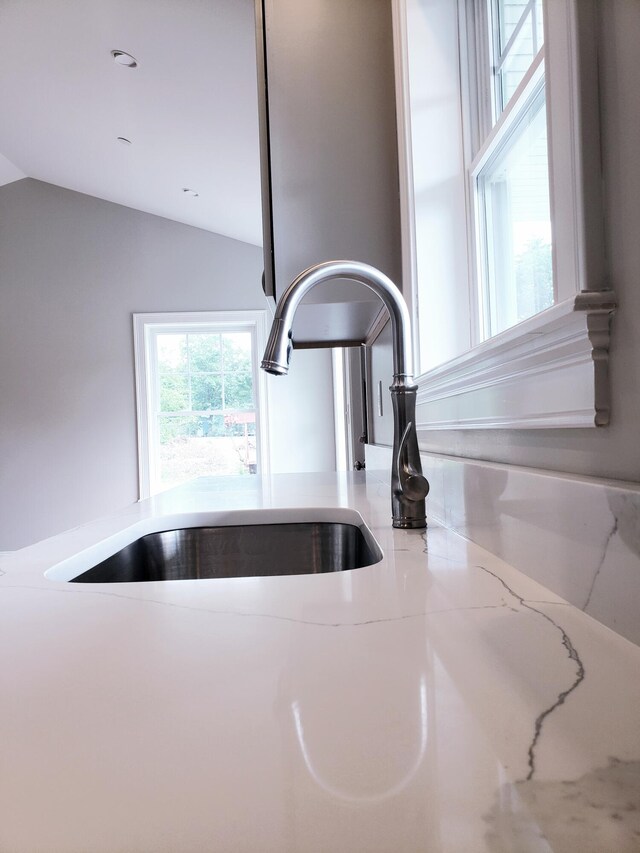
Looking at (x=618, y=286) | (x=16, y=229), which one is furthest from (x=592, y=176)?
(x=16, y=229)

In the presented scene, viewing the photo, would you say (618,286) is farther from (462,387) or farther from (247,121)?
(247,121)

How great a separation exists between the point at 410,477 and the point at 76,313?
4775 mm

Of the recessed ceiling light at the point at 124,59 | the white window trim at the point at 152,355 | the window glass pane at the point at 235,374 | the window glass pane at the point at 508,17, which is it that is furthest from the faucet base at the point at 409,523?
the window glass pane at the point at 235,374

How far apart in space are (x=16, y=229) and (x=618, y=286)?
5426 millimetres

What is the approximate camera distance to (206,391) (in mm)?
4992

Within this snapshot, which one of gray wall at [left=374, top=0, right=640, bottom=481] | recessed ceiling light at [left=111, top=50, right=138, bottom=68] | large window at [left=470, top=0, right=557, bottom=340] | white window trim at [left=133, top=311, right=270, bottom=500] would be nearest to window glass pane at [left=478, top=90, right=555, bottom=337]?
large window at [left=470, top=0, right=557, bottom=340]

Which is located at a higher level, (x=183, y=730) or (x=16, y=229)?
(x=16, y=229)

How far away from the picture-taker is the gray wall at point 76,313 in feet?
16.0

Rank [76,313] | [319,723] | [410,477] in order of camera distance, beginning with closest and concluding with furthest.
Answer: [319,723], [410,477], [76,313]

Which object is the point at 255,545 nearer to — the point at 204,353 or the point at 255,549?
the point at 255,549

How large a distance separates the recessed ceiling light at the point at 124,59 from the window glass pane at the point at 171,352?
92.4 inches

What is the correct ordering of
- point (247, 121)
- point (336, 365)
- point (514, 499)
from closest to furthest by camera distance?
point (514, 499), point (247, 121), point (336, 365)

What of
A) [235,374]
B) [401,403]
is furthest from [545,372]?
[235,374]

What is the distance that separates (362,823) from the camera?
0.69ft
